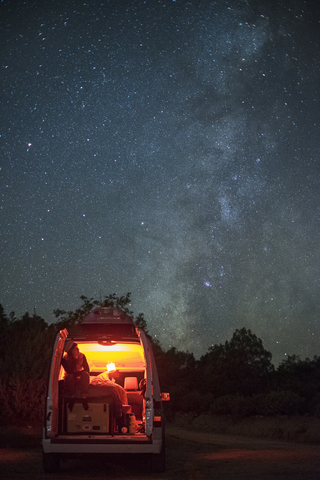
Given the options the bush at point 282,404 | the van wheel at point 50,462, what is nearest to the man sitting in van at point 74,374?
the van wheel at point 50,462

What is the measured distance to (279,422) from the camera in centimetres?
2053

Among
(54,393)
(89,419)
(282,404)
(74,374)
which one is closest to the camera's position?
(54,393)

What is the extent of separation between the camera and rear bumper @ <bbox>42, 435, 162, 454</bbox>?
23.7ft

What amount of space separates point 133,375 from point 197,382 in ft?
82.7

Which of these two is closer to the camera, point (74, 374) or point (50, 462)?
point (50, 462)

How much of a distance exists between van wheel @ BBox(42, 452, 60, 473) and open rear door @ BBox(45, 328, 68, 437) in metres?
0.55

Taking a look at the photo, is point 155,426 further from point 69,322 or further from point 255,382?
point 255,382

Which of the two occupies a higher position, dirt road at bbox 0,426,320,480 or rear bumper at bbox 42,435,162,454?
rear bumper at bbox 42,435,162,454

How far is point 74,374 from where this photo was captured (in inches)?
312

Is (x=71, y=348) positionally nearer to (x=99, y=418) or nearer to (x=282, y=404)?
(x=99, y=418)

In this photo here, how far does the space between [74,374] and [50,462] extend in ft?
4.67

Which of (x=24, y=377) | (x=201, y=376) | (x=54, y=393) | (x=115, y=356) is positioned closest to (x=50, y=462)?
(x=54, y=393)


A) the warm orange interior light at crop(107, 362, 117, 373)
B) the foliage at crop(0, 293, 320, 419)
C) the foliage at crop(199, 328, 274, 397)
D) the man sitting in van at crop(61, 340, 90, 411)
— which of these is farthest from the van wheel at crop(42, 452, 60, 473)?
the foliage at crop(199, 328, 274, 397)

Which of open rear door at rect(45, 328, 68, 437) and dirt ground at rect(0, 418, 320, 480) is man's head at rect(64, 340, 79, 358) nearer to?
open rear door at rect(45, 328, 68, 437)
